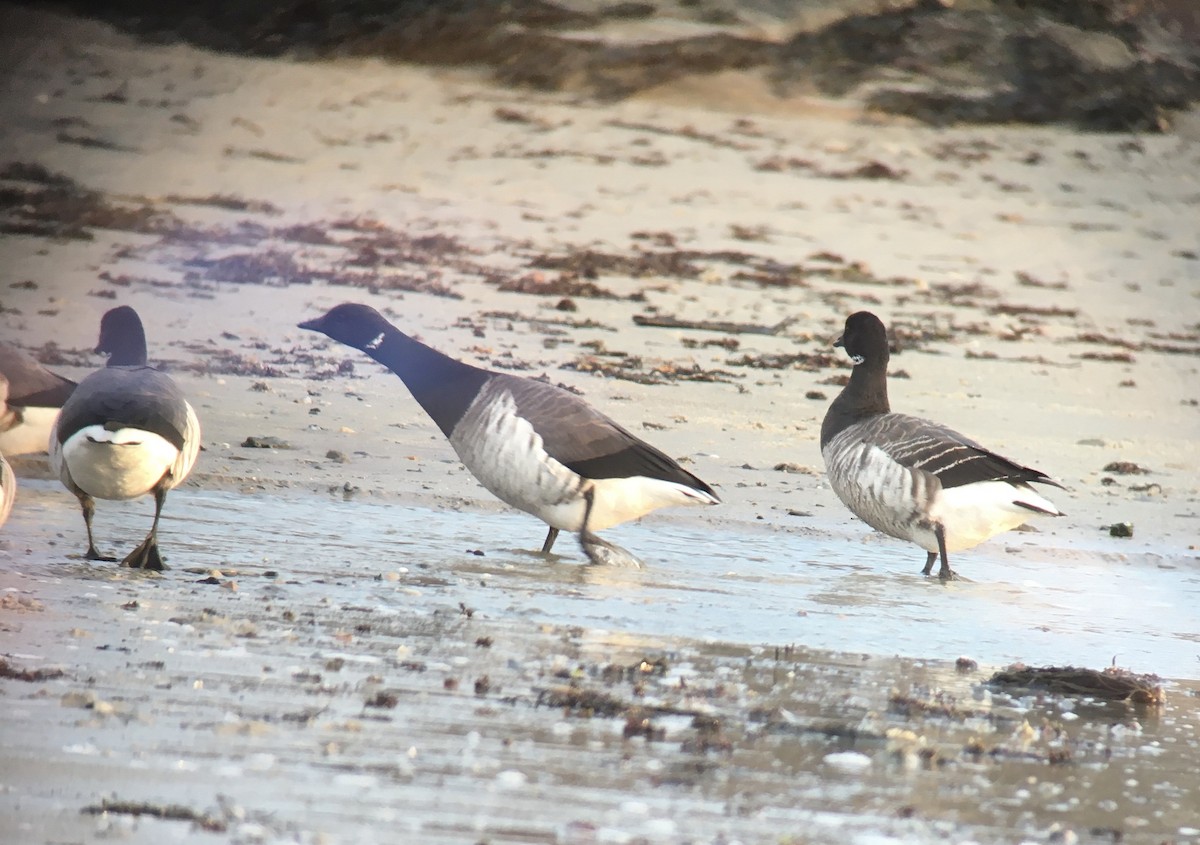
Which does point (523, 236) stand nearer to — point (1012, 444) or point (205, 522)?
point (1012, 444)

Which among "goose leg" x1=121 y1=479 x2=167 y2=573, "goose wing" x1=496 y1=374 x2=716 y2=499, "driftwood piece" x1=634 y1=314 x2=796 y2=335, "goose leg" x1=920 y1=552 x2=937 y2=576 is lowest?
"driftwood piece" x1=634 y1=314 x2=796 y2=335

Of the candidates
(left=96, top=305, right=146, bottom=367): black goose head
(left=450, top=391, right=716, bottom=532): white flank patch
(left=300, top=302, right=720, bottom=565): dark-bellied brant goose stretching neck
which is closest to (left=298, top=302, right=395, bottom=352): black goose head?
(left=96, top=305, right=146, bottom=367): black goose head

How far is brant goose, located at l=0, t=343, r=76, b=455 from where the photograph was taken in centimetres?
771

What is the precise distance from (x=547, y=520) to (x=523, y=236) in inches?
312

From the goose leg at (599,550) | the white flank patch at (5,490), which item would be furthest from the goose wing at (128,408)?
the goose leg at (599,550)

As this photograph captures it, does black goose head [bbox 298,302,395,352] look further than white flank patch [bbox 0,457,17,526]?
Yes

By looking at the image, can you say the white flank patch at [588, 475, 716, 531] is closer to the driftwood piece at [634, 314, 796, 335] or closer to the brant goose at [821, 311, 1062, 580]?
the brant goose at [821, 311, 1062, 580]

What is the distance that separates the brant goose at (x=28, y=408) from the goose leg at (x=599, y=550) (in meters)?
2.56

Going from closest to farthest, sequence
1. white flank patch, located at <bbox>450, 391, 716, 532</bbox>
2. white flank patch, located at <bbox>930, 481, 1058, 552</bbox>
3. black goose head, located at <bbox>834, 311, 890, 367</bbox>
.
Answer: white flank patch, located at <bbox>450, 391, 716, 532</bbox>, white flank patch, located at <bbox>930, 481, 1058, 552</bbox>, black goose head, located at <bbox>834, 311, 890, 367</bbox>

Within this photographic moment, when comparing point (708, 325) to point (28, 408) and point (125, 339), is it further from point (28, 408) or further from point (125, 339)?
point (28, 408)

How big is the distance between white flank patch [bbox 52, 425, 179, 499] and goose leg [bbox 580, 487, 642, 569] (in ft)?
5.90

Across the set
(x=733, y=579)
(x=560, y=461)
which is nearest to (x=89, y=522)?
(x=560, y=461)

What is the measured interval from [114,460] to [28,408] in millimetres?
1842

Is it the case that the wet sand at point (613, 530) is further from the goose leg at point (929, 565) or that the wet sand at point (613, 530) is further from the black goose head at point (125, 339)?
the black goose head at point (125, 339)
